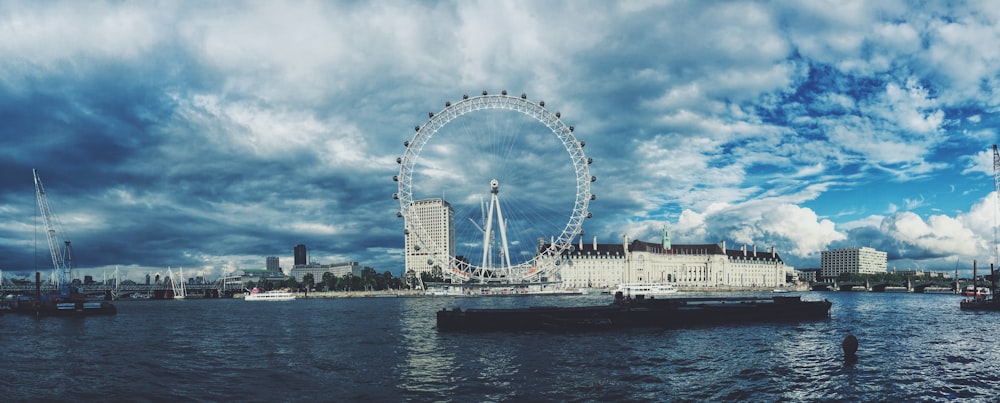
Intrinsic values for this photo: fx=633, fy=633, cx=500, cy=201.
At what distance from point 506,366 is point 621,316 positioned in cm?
3744

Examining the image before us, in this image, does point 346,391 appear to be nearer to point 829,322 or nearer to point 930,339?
point 930,339

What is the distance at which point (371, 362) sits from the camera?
49.0 m

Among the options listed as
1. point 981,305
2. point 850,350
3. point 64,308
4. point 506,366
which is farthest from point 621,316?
point 64,308

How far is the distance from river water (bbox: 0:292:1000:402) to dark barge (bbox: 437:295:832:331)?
5087 millimetres

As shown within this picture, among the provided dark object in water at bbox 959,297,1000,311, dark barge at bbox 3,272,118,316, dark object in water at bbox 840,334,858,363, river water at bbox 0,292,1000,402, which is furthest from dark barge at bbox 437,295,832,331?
dark barge at bbox 3,272,118,316

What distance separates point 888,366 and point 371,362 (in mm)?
38846

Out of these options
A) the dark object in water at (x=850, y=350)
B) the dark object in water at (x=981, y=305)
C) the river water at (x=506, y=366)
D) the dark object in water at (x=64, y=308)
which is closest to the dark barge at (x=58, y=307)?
the dark object in water at (x=64, y=308)

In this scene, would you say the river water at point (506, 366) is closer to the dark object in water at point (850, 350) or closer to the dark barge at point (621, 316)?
the dark object in water at point (850, 350)

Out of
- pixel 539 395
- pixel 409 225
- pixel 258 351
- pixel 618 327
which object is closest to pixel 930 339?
pixel 618 327

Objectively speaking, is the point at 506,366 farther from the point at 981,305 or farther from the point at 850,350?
the point at 981,305

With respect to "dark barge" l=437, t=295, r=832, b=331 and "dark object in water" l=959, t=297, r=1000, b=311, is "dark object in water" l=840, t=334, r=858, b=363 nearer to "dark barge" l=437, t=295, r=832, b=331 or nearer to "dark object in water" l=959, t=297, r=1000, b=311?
"dark barge" l=437, t=295, r=832, b=331

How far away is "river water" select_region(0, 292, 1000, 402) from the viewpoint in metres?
37.4

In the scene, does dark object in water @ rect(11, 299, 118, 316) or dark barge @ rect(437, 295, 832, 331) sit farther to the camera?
dark object in water @ rect(11, 299, 118, 316)

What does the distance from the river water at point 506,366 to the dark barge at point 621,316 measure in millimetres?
5087
